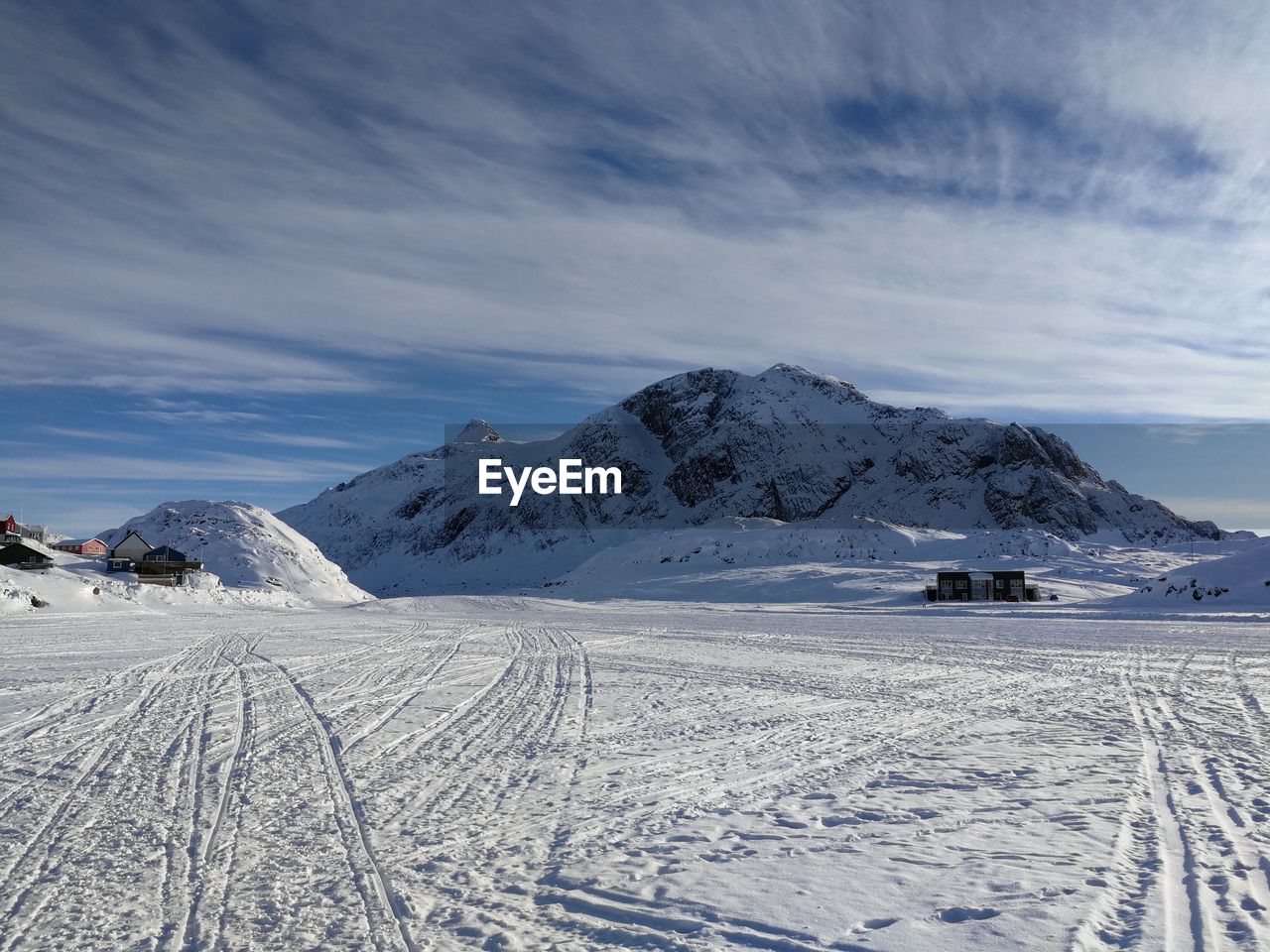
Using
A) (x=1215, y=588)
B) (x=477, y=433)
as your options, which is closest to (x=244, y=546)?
(x=1215, y=588)

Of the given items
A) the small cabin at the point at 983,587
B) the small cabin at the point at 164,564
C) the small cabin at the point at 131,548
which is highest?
the small cabin at the point at 131,548

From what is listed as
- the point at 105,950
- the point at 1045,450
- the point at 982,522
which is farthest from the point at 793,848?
the point at 1045,450

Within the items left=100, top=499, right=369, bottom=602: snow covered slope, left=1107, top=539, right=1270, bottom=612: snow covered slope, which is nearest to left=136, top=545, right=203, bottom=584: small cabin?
left=100, top=499, right=369, bottom=602: snow covered slope

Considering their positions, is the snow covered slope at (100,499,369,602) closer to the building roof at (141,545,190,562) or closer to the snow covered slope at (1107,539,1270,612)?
the building roof at (141,545,190,562)

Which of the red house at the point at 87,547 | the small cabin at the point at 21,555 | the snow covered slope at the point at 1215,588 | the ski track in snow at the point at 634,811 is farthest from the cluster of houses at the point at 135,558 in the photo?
the snow covered slope at the point at 1215,588

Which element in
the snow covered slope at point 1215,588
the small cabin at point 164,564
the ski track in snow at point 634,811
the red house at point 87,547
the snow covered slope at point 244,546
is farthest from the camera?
the red house at point 87,547

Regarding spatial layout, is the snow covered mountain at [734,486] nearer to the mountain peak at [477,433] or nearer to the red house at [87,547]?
the mountain peak at [477,433]
